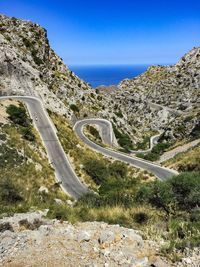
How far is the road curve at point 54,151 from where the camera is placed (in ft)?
130

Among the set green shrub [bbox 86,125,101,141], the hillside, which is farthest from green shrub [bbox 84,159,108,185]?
green shrub [bbox 86,125,101,141]

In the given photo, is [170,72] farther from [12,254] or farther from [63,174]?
[12,254]

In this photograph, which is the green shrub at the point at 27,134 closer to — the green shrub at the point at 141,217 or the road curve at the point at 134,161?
the road curve at the point at 134,161

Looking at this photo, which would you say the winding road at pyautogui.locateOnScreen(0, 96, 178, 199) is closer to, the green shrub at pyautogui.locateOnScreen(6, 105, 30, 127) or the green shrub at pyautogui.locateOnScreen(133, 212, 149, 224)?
the green shrub at pyautogui.locateOnScreen(6, 105, 30, 127)

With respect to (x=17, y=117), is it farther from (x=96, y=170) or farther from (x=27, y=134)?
(x=96, y=170)

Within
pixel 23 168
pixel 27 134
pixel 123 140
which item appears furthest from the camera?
pixel 123 140

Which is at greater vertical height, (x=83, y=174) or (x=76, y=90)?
(x=76, y=90)

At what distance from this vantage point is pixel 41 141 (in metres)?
51.5

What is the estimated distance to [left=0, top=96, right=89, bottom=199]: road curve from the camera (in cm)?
3975

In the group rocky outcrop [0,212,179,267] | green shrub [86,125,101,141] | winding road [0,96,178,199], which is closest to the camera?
rocky outcrop [0,212,179,267]

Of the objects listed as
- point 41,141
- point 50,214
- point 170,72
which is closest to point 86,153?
point 41,141

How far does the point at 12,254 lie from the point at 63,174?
32.5 metres

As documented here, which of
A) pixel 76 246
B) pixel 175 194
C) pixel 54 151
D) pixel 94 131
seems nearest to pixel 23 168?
pixel 54 151

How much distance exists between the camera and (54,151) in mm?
49625
